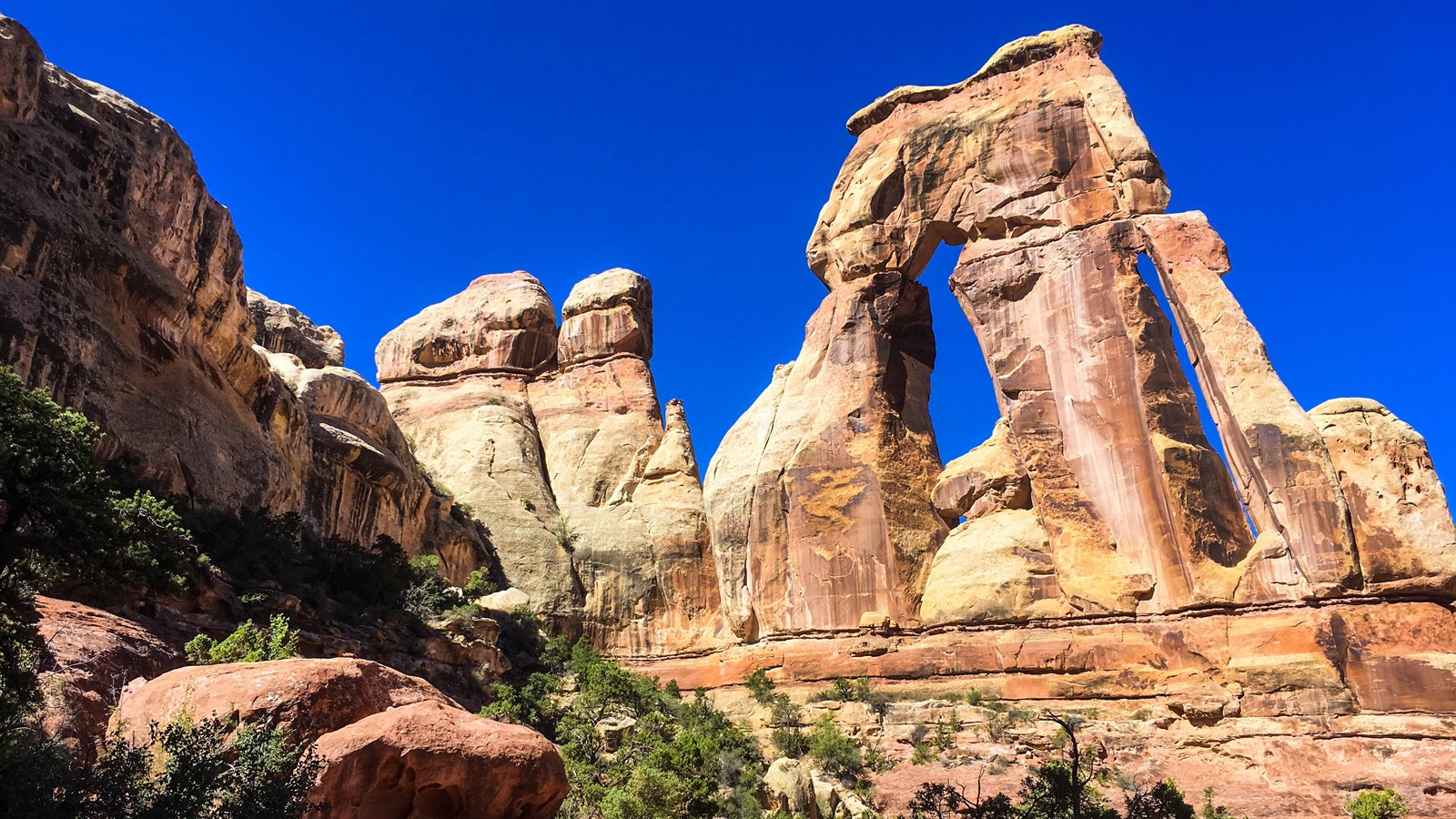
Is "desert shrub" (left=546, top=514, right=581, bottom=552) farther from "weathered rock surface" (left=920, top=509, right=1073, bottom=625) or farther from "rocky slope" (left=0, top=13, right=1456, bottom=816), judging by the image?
"weathered rock surface" (left=920, top=509, right=1073, bottom=625)

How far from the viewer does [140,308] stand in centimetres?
2552

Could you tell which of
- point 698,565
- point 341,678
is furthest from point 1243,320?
point 341,678

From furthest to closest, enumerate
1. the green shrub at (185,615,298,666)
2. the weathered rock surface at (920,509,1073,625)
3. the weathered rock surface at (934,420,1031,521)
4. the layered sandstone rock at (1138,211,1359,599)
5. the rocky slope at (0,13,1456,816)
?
1. the weathered rock surface at (934,420,1031,521)
2. the weathered rock surface at (920,509,1073,625)
3. the layered sandstone rock at (1138,211,1359,599)
4. the rocky slope at (0,13,1456,816)
5. the green shrub at (185,615,298,666)

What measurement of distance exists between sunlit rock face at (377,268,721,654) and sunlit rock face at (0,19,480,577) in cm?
1014

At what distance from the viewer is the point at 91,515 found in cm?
1288

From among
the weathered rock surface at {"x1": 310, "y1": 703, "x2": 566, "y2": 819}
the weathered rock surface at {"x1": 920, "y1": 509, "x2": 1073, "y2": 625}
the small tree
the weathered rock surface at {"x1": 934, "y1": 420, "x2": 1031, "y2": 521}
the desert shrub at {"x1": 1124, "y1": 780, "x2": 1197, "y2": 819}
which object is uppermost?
the weathered rock surface at {"x1": 934, "y1": 420, "x2": 1031, "y2": 521}

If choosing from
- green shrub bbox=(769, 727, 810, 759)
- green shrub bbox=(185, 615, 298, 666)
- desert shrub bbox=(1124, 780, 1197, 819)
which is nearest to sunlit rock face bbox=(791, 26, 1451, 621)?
green shrub bbox=(769, 727, 810, 759)

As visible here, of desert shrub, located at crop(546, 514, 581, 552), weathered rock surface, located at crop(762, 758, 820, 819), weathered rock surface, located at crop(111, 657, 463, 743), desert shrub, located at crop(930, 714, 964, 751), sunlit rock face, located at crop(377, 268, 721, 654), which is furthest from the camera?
desert shrub, located at crop(546, 514, 581, 552)

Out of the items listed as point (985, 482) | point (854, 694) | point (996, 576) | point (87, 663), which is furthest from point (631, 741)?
point (985, 482)

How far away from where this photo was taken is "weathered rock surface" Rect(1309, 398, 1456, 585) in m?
26.6

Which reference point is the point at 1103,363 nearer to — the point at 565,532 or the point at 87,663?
the point at 565,532

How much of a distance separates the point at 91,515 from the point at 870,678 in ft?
82.0

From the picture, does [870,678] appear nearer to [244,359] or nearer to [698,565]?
[698,565]

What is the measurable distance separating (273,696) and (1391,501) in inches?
1088
